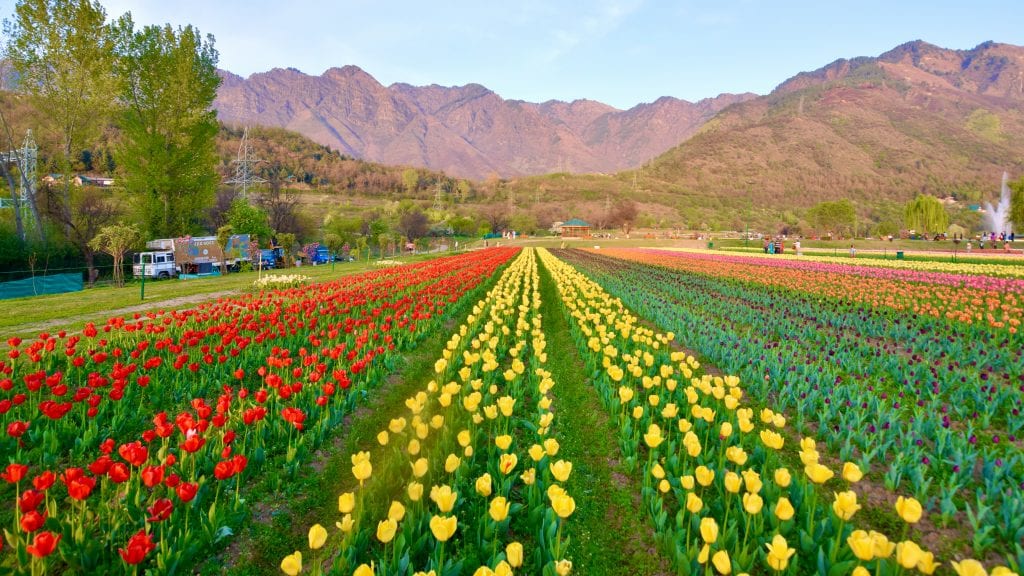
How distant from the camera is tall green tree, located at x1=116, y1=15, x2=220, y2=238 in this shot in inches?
1017

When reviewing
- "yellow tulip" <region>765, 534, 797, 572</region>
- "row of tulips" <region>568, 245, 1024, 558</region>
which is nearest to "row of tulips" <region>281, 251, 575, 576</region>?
"yellow tulip" <region>765, 534, 797, 572</region>

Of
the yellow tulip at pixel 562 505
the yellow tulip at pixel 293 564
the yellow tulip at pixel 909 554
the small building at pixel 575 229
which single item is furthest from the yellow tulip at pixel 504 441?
the small building at pixel 575 229

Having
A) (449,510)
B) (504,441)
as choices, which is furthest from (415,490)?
(504,441)

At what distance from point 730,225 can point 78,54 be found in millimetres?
139036

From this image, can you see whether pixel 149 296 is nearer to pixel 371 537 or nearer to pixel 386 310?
pixel 386 310

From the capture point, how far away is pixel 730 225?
423 feet

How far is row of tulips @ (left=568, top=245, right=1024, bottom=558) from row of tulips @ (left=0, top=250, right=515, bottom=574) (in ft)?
16.7

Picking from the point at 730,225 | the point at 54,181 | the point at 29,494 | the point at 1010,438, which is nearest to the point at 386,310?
the point at 29,494

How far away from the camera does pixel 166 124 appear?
2697 centimetres

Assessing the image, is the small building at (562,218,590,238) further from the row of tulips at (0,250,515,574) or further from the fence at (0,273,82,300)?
the row of tulips at (0,250,515,574)

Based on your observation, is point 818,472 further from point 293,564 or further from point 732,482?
point 293,564

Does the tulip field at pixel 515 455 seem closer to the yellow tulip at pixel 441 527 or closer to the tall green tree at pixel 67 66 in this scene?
the yellow tulip at pixel 441 527

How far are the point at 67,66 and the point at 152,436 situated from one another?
30.4 m

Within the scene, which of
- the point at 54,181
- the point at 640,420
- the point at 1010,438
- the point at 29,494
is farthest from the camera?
the point at 54,181
